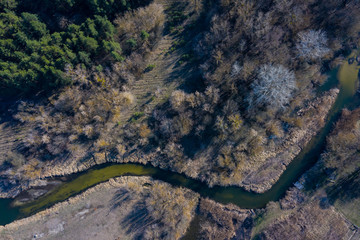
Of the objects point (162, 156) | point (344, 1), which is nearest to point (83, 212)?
point (162, 156)

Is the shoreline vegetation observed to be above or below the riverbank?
above

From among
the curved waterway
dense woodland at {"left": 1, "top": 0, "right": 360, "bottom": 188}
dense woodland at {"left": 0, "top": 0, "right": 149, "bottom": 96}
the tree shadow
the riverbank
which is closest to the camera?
dense woodland at {"left": 0, "top": 0, "right": 149, "bottom": 96}

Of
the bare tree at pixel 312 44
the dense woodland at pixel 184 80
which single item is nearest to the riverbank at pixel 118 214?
the dense woodland at pixel 184 80

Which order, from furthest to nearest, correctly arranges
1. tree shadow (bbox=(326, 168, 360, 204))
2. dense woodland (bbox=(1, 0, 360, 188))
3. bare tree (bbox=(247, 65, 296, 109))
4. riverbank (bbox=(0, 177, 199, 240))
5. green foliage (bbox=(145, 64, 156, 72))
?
green foliage (bbox=(145, 64, 156, 72)), riverbank (bbox=(0, 177, 199, 240)), tree shadow (bbox=(326, 168, 360, 204)), dense woodland (bbox=(1, 0, 360, 188)), bare tree (bbox=(247, 65, 296, 109))

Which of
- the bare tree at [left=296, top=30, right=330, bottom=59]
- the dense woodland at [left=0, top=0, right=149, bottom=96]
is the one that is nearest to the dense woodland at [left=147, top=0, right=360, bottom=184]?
the bare tree at [left=296, top=30, right=330, bottom=59]

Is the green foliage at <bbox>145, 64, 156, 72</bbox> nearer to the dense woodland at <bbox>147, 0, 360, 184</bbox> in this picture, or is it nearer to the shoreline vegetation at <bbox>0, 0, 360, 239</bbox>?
the shoreline vegetation at <bbox>0, 0, 360, 239</bbox>

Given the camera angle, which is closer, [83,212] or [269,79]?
[269,79]

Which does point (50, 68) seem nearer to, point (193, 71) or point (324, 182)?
point (193, 71)
